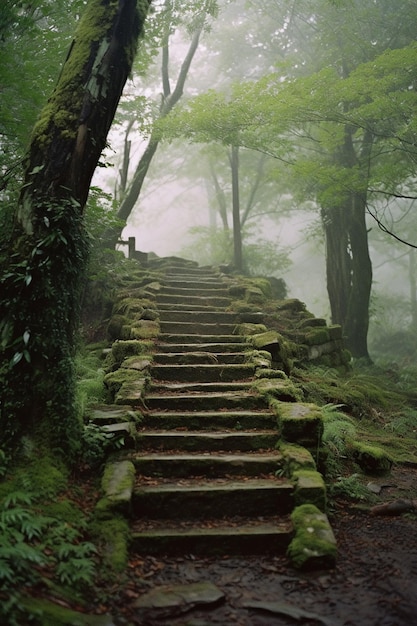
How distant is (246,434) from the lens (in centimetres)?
466

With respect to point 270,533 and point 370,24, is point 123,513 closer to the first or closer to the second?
point 270,533

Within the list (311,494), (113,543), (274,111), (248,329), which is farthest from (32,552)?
(274,111)

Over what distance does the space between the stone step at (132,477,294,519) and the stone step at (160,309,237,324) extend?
4827 mm

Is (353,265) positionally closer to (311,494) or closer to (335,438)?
(335,438)

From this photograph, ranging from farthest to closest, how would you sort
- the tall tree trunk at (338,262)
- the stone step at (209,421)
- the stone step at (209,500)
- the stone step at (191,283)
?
the tall tree trunk at (338,262)
the stone step at (191,283)
the stone step at (209,421)
the stone step at (209,500)

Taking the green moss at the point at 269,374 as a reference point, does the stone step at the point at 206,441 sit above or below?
below

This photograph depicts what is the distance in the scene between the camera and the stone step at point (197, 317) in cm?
853

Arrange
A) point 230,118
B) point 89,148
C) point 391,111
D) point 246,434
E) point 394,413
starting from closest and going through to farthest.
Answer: point 89,148 → point 246,434 → point 394,413 → point 391,111 → point 230,118

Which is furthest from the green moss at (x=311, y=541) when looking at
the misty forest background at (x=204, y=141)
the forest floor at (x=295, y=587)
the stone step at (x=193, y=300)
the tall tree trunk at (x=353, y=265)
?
the tall tree trunk at (x=353, y=265)

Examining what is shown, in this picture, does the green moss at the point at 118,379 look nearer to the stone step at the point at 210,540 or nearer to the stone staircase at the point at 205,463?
the stone staircase at the point at 205,463

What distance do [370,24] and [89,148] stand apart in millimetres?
12276

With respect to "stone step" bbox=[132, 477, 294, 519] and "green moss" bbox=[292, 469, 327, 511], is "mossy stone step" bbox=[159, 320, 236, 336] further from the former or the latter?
"green moss" bbox=[292, 469, 327, 511]

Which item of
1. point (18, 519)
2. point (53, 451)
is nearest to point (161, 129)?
point (53, 451)

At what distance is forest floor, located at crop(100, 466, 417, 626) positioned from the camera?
2697 millimetres
